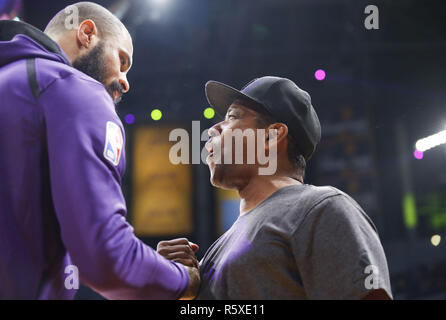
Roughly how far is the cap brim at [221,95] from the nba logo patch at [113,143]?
2.60 feet

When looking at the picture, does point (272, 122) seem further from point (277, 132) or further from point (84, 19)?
point (84, 19)

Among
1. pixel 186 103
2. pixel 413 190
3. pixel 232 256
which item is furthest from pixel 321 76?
pixel 232 256

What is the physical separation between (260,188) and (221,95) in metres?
0.53

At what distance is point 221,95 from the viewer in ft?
7.36

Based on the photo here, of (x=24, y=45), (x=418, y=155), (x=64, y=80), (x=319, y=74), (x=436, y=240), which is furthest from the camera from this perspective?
(x=418, y=155)

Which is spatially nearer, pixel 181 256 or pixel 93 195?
pixel 93 195

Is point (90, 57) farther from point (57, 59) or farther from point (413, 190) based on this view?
point (413, 190)

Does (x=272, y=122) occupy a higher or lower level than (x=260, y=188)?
higher

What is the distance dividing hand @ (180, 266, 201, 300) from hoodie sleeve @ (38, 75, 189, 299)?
16 cm

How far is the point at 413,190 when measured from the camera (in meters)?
9.16

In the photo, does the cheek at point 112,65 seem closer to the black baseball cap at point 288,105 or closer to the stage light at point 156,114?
the black baseball cap at point 288,105

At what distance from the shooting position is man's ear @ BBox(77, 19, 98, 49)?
1817mm

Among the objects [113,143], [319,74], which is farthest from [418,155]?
[113,143]

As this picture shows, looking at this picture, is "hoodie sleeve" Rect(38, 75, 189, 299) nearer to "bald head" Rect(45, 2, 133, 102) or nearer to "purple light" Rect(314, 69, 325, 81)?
"bald head" Rect(45, 2, 133, 102)
